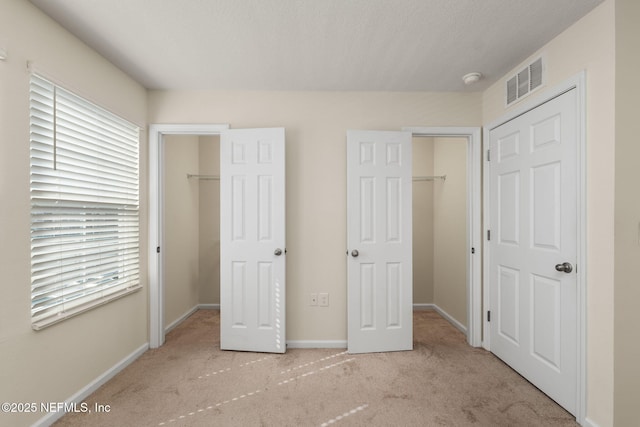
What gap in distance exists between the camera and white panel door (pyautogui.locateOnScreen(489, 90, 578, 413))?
1858mm

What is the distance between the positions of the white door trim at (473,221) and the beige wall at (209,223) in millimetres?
2633

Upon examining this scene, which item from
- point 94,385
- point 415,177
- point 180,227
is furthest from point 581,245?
point 180,227

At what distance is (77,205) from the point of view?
1.96m

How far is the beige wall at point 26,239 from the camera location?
1.51m

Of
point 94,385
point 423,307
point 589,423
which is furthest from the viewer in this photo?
point 423,307

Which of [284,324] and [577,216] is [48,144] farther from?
[577,216]

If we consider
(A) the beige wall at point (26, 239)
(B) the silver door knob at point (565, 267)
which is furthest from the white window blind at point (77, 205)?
(B) the silver door knob at point (565, 267)

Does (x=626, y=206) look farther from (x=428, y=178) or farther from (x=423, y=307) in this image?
(x=423, y=307)

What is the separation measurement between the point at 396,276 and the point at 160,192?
2.37 meters

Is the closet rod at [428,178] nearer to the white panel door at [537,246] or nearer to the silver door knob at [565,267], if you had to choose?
the white panel door at [537,246]

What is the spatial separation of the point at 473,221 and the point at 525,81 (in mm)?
1235

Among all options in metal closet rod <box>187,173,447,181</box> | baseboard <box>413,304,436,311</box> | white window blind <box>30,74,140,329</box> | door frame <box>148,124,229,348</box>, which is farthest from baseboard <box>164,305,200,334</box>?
baseboard <box>413,304,436,311</box>

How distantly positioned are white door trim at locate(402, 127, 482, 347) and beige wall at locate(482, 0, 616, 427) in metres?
1.06

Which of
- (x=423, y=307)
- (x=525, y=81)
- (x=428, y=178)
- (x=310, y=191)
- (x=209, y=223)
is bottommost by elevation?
(x=423, y=307)
